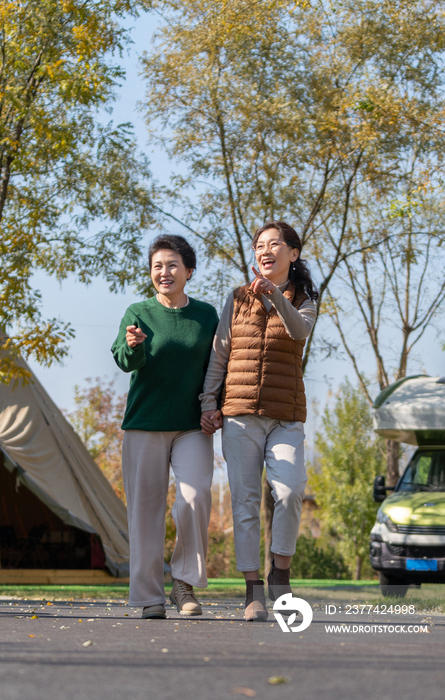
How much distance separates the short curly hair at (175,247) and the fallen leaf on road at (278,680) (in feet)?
8.47

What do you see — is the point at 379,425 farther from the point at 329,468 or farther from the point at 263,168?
the point at 329,468

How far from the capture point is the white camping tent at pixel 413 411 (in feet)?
28.6

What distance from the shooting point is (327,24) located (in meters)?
11.2

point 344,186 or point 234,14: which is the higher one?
point 234,14

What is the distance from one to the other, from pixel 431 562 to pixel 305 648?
17.7ft

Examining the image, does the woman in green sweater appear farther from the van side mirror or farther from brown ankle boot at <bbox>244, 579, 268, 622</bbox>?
the van side mirror

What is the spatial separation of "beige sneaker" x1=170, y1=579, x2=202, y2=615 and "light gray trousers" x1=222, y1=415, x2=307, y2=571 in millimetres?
309

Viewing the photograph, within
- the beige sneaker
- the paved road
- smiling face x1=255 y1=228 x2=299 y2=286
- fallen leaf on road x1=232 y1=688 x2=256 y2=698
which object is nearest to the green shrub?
the beige sneaker

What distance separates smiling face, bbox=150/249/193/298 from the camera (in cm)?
406

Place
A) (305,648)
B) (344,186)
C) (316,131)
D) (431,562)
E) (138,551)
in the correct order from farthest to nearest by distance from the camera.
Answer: (344,186), (316,131), (431,562), (138,551), (305,648)

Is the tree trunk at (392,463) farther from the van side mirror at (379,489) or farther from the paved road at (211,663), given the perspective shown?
the paved road at (211,663)

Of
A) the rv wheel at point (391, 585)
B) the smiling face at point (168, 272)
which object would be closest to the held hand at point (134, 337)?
the smiling face at point (168, 272)

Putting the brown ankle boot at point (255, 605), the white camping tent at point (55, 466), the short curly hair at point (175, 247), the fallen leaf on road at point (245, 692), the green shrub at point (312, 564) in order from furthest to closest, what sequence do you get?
the green shrub at point (312, 564) < the white camping tent at point (55, 466) < the short curly hair at point (175, 247) < the brown ankle boot at point (255, 605) < the fallen leaf on road at point (245, 692)

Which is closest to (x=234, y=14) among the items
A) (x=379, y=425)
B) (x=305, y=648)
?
(x=379, y=425)
